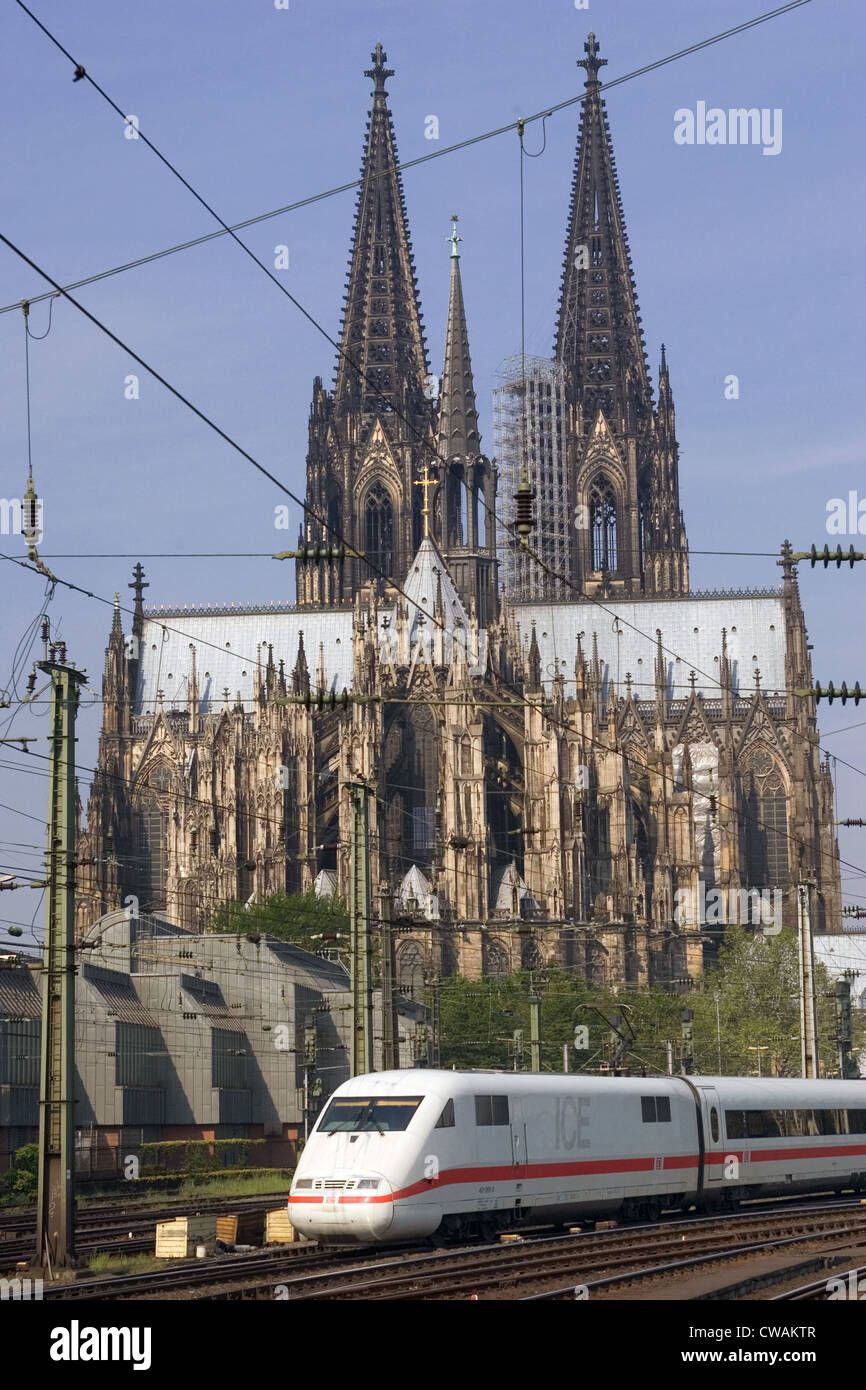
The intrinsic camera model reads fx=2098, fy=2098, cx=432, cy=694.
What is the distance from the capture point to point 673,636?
122 metres

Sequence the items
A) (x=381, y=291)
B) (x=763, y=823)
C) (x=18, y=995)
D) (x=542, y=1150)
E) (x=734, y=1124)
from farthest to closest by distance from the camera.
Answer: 1. (x=381, y=291)
2. (x=763, y=823)
3. (x=18, y=995)
4. (x=734, y=1124)
5. (x=542, y=1150)

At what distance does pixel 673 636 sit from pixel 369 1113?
304 ft

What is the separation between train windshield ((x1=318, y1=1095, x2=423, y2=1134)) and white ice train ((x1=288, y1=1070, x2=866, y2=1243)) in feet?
0.07

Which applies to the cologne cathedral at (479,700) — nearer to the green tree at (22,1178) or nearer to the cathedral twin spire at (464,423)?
the cathedral twin spire at (464,423)

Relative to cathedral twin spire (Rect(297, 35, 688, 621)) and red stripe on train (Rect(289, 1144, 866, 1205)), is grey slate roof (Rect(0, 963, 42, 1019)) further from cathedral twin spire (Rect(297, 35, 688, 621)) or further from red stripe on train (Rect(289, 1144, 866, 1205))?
cathedral twin spire (Rect(297, 35, 688, 621))

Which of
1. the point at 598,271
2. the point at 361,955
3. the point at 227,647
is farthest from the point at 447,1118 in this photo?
the point at 598,271

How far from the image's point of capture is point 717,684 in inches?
4596

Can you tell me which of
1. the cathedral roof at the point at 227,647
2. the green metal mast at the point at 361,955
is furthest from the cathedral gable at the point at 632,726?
the green metal mast at the point at 361,955

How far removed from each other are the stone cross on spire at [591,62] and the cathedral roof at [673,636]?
37.1 m

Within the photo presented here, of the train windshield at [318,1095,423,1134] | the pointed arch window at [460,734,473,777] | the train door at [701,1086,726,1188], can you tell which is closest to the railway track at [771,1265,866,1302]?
the train windshield at [318,1095,423,1134]

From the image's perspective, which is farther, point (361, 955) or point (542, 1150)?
point (361, 955)

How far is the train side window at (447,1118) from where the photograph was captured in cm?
3081

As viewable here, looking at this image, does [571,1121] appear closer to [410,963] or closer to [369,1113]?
[369,1113]
